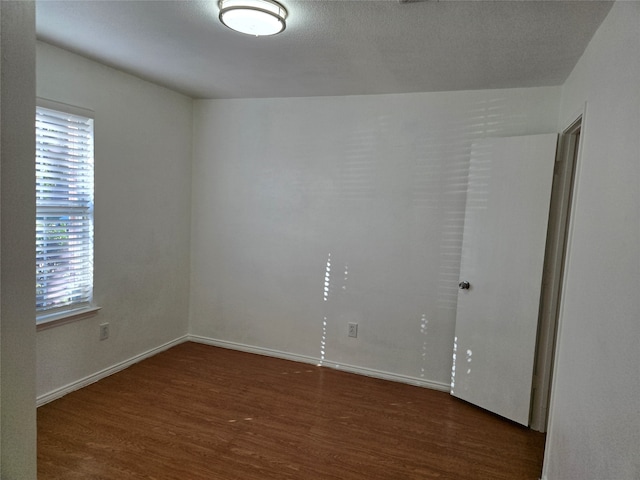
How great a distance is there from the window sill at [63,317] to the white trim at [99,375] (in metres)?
0.48

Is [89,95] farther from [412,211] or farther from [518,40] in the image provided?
[518,40]

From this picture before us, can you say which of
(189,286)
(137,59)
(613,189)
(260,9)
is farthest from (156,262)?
(613,189)

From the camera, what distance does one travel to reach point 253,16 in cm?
183

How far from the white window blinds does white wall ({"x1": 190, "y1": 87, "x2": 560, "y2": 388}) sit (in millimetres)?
1188

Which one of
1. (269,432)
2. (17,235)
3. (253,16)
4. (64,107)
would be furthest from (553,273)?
(64,107)

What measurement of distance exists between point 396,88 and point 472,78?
0.57 meters

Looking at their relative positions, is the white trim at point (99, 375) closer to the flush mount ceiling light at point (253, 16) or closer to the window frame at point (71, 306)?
the window frame at point (71, 306)

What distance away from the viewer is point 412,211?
3.20m

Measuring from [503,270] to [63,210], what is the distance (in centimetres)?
306

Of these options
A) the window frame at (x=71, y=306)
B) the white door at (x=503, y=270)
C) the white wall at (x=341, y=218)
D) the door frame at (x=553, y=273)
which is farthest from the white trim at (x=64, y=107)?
the door frame at (x=553, y=273)

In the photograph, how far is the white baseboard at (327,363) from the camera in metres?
3.22

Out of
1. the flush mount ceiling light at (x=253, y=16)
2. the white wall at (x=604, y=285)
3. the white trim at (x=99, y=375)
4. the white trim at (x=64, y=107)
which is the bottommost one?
the white trim at (x=99, y=375)

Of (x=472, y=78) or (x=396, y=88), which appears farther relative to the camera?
(x=396, y=88)

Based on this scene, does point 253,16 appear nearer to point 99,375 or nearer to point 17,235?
point 17,235
